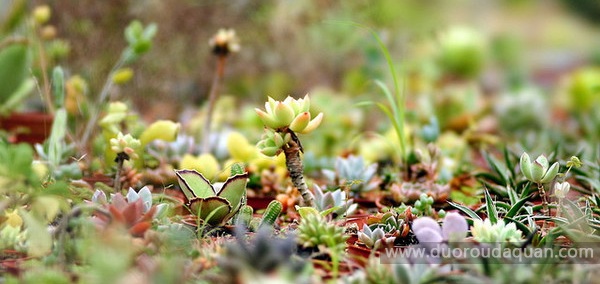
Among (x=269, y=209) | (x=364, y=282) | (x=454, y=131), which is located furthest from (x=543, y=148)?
(x=364, y=282)

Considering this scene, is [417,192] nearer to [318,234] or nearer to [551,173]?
[551,173]

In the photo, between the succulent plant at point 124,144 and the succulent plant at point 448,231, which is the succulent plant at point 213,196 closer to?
the succulent plant at point 124,144

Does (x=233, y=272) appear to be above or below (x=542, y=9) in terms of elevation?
below

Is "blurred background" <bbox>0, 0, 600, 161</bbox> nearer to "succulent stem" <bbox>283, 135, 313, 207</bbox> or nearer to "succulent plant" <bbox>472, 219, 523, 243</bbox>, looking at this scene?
"succulent stem" <bbox>283, 135, 313, 207</bbox>

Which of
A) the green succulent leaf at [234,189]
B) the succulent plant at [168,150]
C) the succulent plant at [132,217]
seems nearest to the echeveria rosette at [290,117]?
the green succulent leaf at [234,189]

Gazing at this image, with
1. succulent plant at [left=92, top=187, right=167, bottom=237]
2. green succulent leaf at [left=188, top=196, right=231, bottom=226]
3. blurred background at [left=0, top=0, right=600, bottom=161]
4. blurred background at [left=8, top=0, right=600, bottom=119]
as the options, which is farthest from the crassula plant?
blurred background at [left=8, top=0, right=600, bottom=119]

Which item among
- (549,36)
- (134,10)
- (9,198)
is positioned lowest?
(9,198)

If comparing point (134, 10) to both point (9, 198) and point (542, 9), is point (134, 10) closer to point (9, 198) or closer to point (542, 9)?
point (9, 198)
